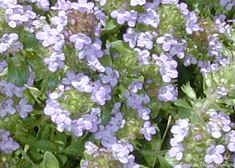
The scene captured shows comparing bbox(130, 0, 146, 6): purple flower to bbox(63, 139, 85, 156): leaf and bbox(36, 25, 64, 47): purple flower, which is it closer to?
bbox(36, 25, 64, 47): purple flower

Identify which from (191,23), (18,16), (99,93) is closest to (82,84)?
(99,93)

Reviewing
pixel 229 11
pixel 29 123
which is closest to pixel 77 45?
pixel 29 123

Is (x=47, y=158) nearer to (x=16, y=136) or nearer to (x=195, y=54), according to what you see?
(x=16, y=136)

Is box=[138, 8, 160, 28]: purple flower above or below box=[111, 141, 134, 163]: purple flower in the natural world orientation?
above

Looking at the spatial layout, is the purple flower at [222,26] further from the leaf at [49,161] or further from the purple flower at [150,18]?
the leaf at [49,161]

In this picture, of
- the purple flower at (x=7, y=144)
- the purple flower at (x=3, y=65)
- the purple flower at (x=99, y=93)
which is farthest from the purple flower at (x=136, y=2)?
the purple flower at (x=7, y=144)

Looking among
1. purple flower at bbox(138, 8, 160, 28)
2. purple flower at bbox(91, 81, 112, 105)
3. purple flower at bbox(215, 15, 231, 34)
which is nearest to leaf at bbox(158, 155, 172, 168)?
purple flower at bbox(91, 81, 112, 105)

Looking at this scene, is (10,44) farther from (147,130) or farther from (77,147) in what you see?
(147,130)
